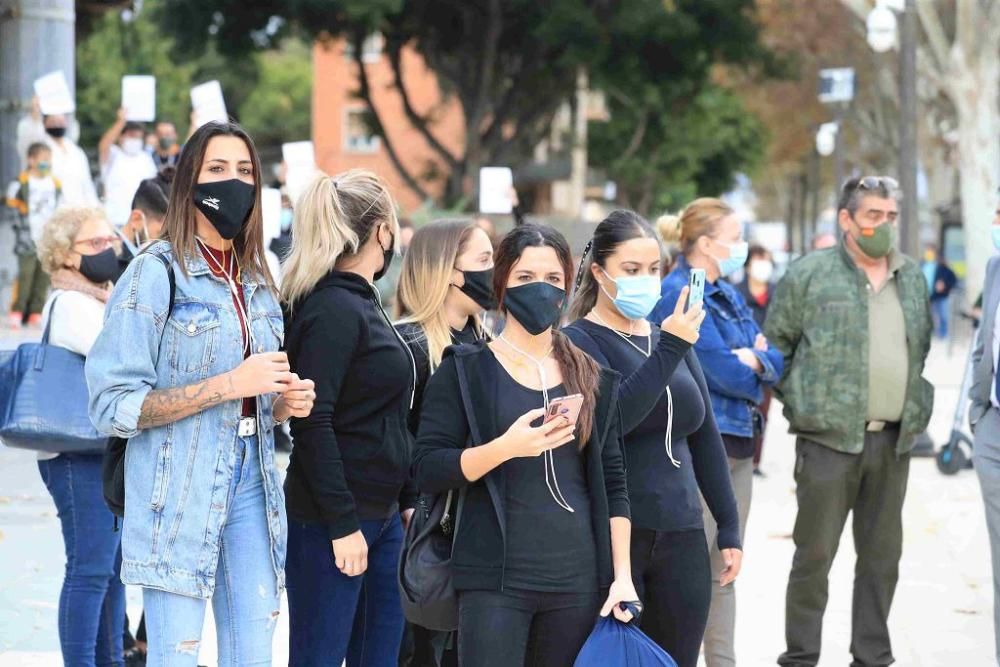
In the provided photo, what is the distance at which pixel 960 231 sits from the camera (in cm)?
4322

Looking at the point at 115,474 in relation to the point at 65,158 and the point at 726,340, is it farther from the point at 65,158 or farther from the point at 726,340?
the point at 65,158

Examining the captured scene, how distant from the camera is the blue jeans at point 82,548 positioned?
18.4 ft

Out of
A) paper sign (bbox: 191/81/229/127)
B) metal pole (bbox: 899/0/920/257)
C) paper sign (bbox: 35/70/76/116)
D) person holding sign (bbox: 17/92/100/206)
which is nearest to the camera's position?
paper sign (bbox: 191/81/229/127)

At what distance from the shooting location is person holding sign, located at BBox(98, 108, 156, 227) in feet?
42.1

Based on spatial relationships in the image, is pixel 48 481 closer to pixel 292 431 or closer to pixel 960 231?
pixel 292 431

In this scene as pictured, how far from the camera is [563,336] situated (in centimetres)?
449

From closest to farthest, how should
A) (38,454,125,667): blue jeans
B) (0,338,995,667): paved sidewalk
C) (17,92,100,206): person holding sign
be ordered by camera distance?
(38,454,125,667): blue jeans < (0,338,995,667): paved sidewalk < (17,92,100,206): person holding sign

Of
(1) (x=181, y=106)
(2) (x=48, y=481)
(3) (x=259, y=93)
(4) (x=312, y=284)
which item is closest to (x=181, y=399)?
(4) (x=312, y=284)

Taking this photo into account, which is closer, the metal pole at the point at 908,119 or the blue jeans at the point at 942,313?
the metal pole at the point at 908,119

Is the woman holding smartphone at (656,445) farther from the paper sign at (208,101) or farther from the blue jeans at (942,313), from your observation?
the blue jeans at (942,313)

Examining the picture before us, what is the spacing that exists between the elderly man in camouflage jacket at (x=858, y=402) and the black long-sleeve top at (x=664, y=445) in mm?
1597

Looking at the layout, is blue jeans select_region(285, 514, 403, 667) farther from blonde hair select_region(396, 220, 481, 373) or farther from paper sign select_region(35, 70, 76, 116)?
paper sign select_region(35, 70, 76, 116)

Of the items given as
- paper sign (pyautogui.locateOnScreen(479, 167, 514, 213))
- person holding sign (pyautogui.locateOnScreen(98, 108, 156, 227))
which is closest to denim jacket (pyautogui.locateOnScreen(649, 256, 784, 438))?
paper sign (pyautogui.locateOnScreen(479, 167, 514, 213))

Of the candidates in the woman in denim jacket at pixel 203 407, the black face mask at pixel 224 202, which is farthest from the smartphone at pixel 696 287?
the black face mask at pixel 224 202
